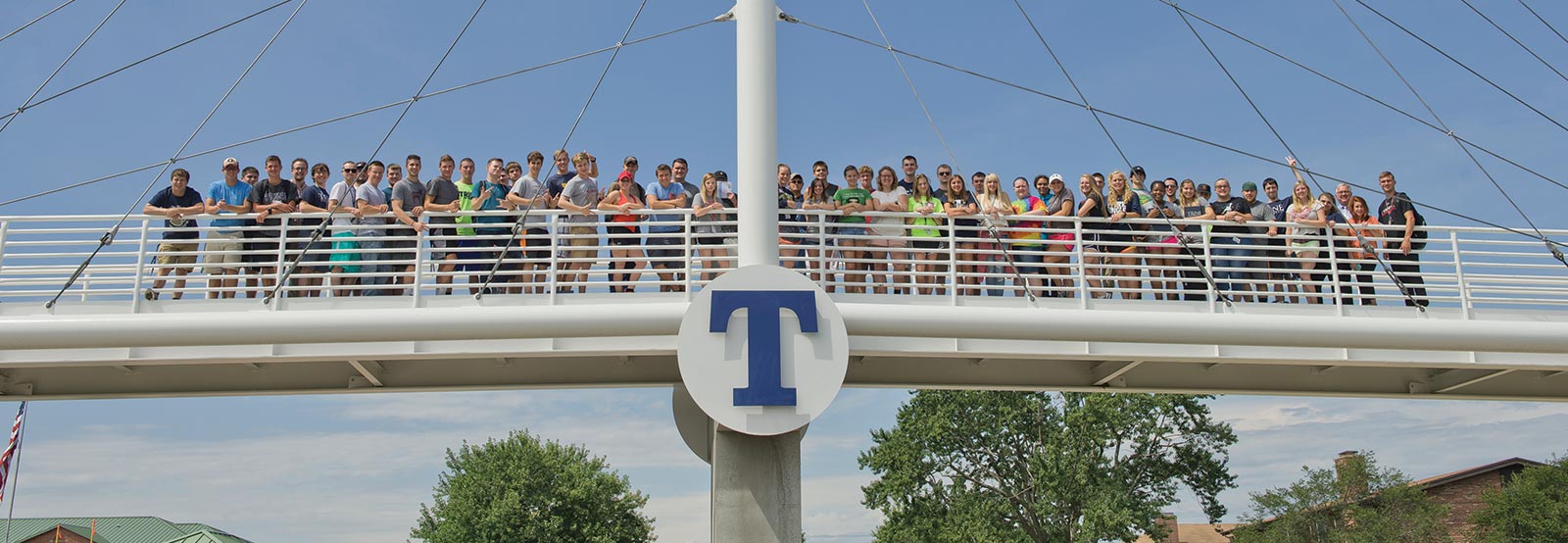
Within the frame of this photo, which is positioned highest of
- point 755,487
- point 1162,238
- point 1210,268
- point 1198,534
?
point 1162,238

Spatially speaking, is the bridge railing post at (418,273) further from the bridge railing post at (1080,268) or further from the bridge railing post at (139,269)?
the bridge railing post at (1080,268)

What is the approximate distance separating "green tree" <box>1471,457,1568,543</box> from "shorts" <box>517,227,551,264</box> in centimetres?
4866

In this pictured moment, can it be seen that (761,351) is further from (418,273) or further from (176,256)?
(176,256)

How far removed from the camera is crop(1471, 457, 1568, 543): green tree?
47.9 metres

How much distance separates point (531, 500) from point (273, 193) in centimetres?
3903

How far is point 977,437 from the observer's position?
4903 centimetres

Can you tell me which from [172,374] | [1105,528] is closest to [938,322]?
[172,374]

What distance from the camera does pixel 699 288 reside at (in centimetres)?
1196

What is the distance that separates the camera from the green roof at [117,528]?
71.8 metres

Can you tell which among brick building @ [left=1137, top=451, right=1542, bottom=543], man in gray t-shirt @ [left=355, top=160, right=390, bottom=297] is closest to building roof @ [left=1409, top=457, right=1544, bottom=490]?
brick building @ [left=1137, top=451, right=1542, bottom=543]

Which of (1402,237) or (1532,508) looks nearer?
(1402,237)

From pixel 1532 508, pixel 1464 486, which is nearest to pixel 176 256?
pixel 1532 508

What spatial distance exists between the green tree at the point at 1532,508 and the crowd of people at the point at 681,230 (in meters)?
41.9

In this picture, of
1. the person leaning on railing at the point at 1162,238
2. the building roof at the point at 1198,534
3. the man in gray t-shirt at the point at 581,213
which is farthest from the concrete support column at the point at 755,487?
the building roof at the point at 1198,534
